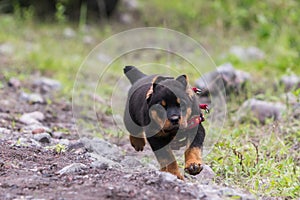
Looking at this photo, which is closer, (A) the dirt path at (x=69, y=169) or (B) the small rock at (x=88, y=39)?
A: (A) the dirt path at (x=69, y=169)

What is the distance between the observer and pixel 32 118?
22.1 ft

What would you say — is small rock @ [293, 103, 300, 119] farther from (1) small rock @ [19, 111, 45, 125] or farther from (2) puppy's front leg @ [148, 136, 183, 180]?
(1) small rock @ [19, 111, 45, 125]

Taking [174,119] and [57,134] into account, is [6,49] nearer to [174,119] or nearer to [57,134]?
[57,134]

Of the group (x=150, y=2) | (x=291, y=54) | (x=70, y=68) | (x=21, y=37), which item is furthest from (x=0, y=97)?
(x=150, y=2)

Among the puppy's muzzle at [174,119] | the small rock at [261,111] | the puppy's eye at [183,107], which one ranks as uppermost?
the puppy's eye at [183,107]

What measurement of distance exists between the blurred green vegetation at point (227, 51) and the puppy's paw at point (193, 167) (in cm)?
23

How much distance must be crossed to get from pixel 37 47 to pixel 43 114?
3.70 meters

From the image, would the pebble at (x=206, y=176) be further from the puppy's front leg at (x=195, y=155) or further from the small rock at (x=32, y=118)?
the small rock at (x=32, y=118)

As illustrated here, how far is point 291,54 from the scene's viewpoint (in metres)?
9.46

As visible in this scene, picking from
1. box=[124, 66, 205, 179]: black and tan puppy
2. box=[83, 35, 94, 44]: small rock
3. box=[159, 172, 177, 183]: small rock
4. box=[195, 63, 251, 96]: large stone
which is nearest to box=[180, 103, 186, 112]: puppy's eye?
box=[124, 66, 205, 179]: black and tan puppy

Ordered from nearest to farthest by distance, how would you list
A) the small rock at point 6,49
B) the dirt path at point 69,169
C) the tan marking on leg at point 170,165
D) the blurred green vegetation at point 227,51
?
the dirt path at point 69,169
the tan marking on leg at point 170,165
the blurred green vegetation at point 227,51
the small rock at point 6,49

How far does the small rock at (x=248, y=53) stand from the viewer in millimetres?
9941

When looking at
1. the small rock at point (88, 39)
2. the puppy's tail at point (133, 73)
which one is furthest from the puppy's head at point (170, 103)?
the small rock at point (88, 39)

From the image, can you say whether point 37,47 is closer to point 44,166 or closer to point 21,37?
point 21,37
